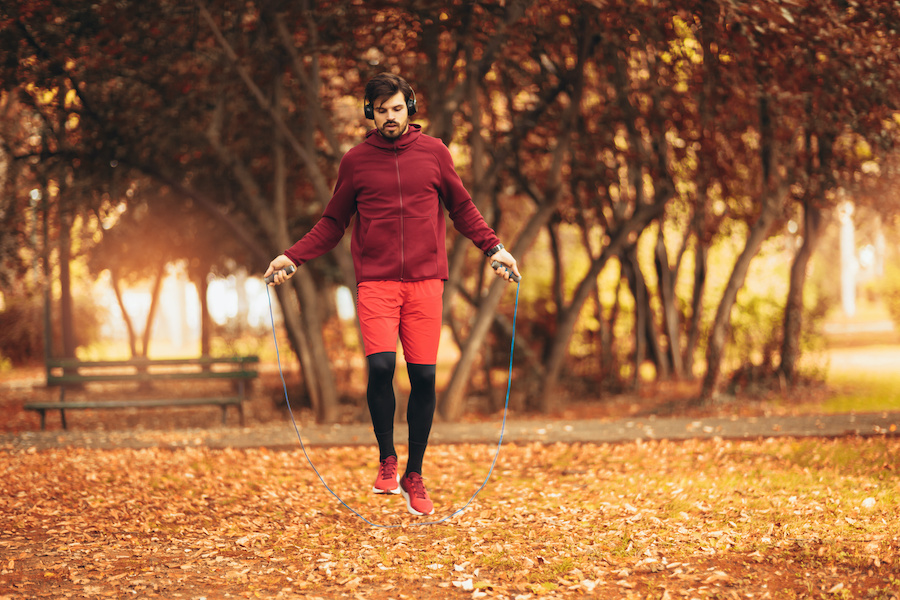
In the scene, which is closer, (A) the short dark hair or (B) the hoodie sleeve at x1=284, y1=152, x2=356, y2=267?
(A) the short dark hair

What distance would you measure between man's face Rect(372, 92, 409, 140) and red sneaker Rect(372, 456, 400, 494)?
6.08 ft

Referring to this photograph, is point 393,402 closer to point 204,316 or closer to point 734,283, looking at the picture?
point 734,283

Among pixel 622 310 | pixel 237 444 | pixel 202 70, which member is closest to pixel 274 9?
pixel 202 70

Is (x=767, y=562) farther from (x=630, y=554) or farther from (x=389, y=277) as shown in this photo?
(x=389, y=277)

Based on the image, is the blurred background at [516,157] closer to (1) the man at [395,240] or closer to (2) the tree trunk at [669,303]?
(2) the tree trunk at [669,303]

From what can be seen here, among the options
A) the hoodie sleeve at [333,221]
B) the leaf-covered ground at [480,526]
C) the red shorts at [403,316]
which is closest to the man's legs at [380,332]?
the red shorts at [403,316]

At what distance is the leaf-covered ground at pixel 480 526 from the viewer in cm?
414

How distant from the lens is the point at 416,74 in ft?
34.9

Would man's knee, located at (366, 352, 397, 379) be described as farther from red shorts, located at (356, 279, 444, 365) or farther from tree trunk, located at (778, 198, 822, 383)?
tree trunk, located at (778, 198, 822, 383)

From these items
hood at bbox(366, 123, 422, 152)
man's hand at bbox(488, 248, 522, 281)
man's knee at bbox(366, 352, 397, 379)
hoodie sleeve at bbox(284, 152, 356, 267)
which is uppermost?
hood at bbox(366, 123, 422, 152)

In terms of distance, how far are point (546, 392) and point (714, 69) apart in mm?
5289

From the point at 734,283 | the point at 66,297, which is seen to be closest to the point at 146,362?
the point at 66,297

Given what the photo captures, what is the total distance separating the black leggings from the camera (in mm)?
4684

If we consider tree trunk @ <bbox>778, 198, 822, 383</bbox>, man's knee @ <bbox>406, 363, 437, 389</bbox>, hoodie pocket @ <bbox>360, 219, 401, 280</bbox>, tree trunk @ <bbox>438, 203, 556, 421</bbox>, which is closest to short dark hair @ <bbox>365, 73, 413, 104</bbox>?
hoodie pocket @ <bbox>360, 219, 401, 280</bbox>
